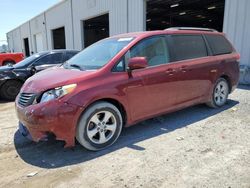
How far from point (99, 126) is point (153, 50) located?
1671 mm

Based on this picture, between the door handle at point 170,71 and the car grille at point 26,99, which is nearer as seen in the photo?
the car grille at point 26,99

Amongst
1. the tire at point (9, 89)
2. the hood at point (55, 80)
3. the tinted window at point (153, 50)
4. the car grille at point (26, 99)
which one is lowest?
the tire at point (9, 89)

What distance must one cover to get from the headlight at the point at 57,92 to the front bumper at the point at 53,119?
0.27ft

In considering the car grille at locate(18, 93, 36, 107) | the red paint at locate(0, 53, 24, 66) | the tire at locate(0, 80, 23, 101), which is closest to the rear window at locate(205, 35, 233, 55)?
the car grille at locate(18, 93, 36, 107)

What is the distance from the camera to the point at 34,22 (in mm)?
A: 28297

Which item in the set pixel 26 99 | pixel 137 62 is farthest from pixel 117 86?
pixel 26 99

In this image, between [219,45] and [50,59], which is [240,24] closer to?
[219,45]

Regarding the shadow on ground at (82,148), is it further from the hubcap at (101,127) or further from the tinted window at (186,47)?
the tinted window at (186,47)

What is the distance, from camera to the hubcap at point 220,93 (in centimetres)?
567

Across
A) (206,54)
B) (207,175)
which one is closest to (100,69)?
(207,175)

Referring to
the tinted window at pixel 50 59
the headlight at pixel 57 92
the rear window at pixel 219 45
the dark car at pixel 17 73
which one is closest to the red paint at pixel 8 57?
the dark car at pixel 17 73

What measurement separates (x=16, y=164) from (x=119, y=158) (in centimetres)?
147

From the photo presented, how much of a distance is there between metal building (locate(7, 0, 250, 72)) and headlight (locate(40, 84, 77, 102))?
698cm

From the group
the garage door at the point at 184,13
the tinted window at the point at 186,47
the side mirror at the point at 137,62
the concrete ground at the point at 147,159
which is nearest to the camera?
the concrete ground at the point at 147,159
